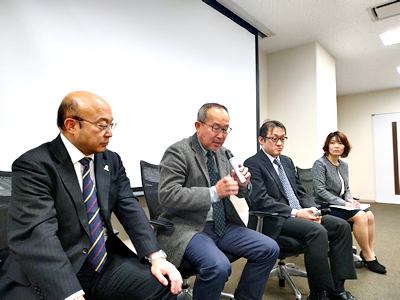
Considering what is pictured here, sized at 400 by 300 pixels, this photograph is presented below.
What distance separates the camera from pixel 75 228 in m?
1.05

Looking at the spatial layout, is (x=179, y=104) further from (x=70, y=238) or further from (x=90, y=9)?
(x=70, y=238)

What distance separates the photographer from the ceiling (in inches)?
125

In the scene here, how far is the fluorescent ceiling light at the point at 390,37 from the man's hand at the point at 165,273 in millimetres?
4301

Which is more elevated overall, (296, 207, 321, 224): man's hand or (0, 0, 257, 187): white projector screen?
(0, 0, 257, 187): white projector screen

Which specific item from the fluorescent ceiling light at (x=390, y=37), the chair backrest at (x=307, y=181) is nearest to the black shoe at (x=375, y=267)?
the chair backrest at (x=307, y=181)

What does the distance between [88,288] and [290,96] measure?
3.87 metres

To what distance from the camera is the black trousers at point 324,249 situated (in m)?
1.73

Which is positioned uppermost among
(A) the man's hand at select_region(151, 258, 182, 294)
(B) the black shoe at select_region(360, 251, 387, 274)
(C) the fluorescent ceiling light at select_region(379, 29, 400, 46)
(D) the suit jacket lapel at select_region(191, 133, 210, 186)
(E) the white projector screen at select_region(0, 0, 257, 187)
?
(C) the fluorescent ceiling light at select_region(379, 29, 400, 46)

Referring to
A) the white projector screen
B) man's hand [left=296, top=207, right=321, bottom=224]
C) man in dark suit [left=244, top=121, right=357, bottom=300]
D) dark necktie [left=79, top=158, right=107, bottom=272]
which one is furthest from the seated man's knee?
the white projector screen

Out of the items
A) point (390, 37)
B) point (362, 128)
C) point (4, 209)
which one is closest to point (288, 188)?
point (4, 209)

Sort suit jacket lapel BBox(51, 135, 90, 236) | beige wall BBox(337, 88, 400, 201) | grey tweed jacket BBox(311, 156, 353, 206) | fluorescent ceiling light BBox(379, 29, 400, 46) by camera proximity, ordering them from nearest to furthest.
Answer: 1. suit jacket lapel BBox(51, 135, 90, 236)
2. grey tweed jacket BBox(311, 156, 353, 206)
3. fluorescent ceiling light BBox(379, 29, 400, 46)
4. beige wall BBox(337, 88, 400, 201)

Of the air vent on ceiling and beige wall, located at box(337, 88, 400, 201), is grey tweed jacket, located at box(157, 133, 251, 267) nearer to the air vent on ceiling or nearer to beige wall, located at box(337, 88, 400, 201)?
the air vent on ceiling

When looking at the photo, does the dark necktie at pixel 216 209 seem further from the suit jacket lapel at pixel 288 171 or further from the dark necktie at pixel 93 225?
the suit jacket lapel at pixel 288 171

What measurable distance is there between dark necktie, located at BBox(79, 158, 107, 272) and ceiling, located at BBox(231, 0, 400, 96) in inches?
108
